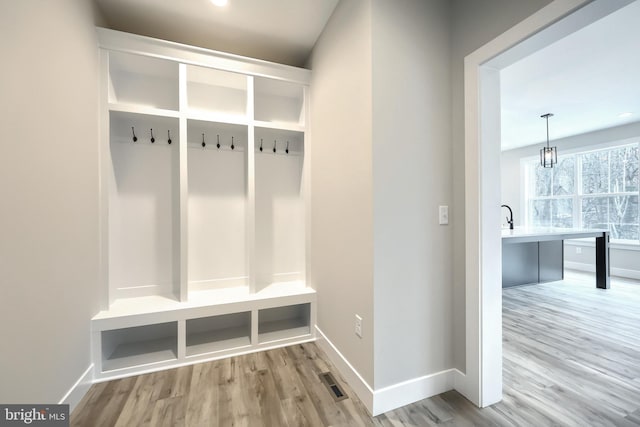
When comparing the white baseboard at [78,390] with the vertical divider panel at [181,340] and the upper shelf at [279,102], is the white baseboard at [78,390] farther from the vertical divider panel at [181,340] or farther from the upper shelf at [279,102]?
the upper shelf at [279,102]

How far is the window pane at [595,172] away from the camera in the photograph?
16.4 ft

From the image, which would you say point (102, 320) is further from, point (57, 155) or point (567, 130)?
point (567, 130)

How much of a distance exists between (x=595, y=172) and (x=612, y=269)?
184cm

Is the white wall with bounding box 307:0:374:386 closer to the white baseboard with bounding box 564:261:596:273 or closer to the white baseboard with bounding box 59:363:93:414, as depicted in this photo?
the white baseboard with bounding box 59:363:93:414

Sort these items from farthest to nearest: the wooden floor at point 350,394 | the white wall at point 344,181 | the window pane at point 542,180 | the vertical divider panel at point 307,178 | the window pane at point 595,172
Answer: the window pane at point 542,180, the window pane at point 595,172, the vertical divider panel at point 307,178, the white wall at point 344,181, the wooden floor at point 350,394

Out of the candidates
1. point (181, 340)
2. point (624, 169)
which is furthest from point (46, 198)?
point (624, 169)

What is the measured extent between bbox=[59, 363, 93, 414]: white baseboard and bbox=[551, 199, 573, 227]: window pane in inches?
306

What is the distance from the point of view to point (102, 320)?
5.99ft

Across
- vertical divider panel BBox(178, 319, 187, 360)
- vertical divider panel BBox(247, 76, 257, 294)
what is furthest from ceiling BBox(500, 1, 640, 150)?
vertical divider panel BBox(178, 319, 187, 360)

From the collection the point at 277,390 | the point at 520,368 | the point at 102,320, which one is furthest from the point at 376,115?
the point at 102,320

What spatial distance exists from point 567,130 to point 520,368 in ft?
17.1

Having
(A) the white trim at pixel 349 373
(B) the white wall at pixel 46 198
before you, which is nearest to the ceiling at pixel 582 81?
(A) the white trim at pixel 349 373

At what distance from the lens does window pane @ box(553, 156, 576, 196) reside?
18.2 feet

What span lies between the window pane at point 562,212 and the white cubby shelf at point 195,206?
6131mm
